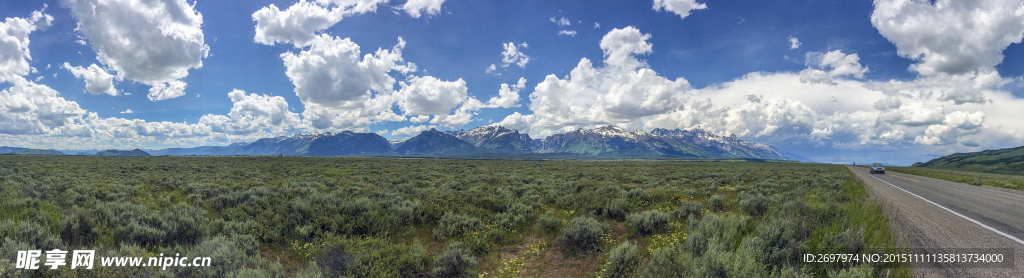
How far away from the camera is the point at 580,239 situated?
7809 millimetres

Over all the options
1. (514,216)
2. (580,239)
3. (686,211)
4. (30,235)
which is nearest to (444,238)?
(514,216)

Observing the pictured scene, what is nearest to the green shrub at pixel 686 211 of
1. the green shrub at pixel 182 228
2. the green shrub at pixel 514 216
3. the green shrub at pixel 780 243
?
the green shrub at pixel 780 243

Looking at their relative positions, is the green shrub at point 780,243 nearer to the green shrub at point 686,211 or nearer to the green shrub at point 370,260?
the green shrub at point 686,211

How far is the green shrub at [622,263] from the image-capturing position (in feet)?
19.1

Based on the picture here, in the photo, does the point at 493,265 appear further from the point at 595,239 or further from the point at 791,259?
the point at 791,259

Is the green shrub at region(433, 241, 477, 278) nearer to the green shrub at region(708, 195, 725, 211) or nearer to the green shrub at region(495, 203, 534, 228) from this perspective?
the green shrub at region(495, 203, 534, 228)

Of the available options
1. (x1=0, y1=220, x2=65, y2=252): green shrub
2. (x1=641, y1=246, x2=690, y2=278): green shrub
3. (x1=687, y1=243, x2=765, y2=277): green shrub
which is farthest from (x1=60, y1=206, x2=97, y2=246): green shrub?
(x1=687, y1=243, x2=765, y2=277): green shrub

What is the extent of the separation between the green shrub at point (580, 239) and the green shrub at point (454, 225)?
7.26 ft

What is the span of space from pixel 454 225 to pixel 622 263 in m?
4.29

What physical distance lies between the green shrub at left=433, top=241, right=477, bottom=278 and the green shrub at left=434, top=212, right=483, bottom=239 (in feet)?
5.67

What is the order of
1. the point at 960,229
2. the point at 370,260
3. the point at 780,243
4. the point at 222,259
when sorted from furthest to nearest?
the point at 960,229, the point at 370,260, the point at 780,243, the point at 222,259

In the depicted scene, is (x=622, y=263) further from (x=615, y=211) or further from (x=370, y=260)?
(x=370, y=260)

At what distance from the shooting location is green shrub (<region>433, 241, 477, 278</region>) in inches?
247

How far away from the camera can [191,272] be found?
5.36 meters
